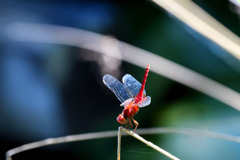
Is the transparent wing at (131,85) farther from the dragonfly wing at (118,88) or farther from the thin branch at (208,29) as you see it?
the thin branch at (208,29)

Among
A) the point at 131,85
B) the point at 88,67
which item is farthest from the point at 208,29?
the point at 88,67

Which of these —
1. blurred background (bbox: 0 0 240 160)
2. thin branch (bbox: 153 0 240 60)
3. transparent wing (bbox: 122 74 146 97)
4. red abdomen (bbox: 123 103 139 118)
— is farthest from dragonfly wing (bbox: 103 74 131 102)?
blurred background (bbox: 0 0 240 160)

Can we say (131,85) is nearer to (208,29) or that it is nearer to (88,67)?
(208,29)

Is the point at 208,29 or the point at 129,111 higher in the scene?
the point at 208,29

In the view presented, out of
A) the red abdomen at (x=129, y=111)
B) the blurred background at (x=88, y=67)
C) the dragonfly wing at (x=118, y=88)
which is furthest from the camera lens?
the blurred background at (x=88, y=67)

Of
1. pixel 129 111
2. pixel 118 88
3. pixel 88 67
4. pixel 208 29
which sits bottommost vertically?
pixel 129 111

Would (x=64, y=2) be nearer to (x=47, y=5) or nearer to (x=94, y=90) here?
(x=47, y=5)

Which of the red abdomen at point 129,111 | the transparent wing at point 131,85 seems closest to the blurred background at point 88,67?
the transparent wing at point 131,85

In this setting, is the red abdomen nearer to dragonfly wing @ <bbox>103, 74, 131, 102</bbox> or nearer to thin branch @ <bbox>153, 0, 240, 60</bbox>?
dragonfly wing @ <bbox>103, 74, 131, 102</bbox>

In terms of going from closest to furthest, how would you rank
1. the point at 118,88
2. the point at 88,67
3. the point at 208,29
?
the point at 208,29
the point at 118,88
the point at 88,67
